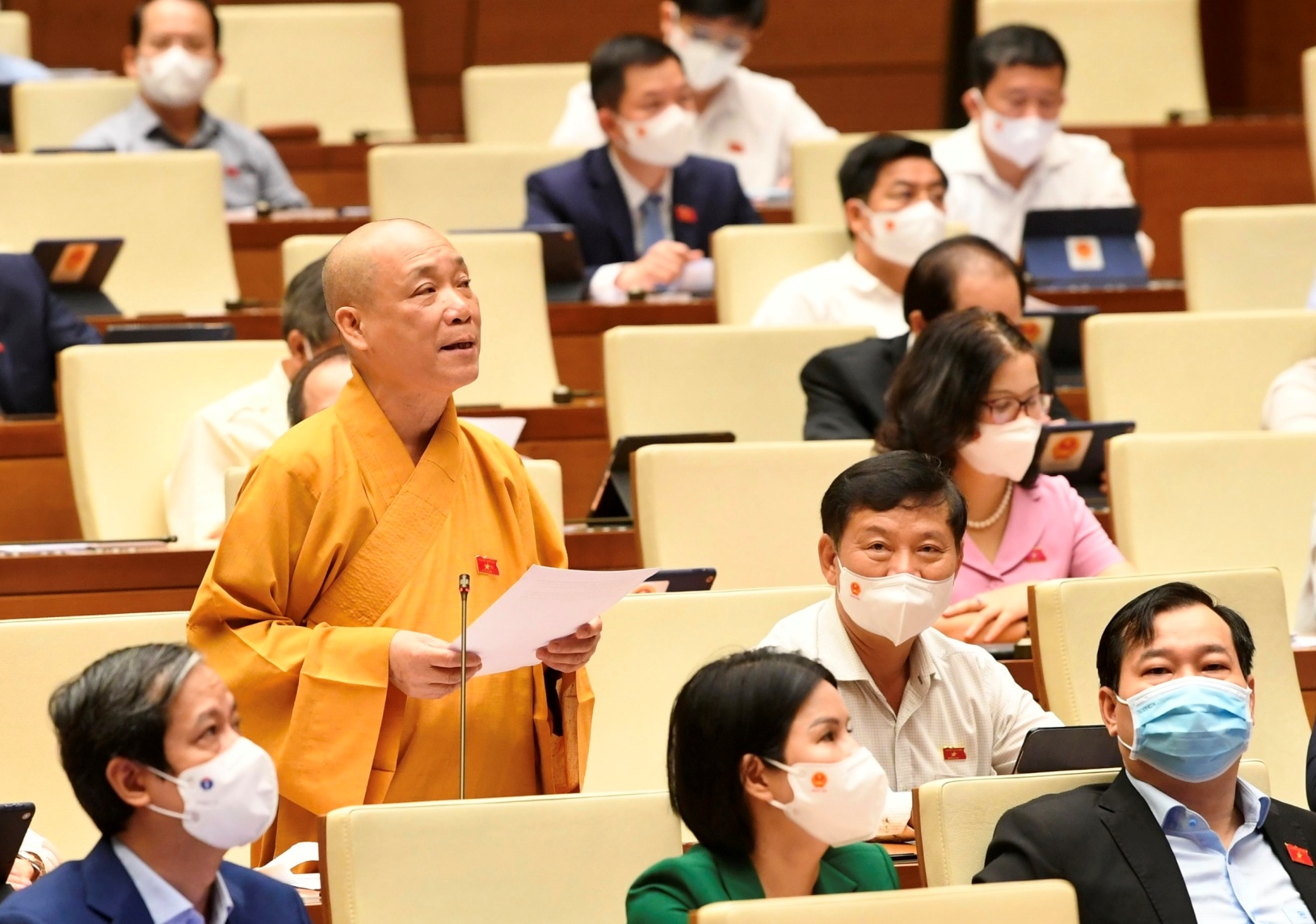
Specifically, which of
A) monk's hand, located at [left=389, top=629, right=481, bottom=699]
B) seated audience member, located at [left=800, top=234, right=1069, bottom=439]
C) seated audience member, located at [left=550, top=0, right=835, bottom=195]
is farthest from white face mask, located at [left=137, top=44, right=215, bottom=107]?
monk's hand, located at [left=389, top=629, right=481, bottom=699]

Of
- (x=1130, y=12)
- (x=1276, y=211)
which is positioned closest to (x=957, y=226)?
(x=1276, y=211)

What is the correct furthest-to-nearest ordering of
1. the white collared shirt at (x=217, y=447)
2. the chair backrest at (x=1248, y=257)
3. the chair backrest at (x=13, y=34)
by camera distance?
the chair backrest at (x=13, y=34), the chair backrest at (x=1248, y=257), the white collared shirt at (x=217, y=447)

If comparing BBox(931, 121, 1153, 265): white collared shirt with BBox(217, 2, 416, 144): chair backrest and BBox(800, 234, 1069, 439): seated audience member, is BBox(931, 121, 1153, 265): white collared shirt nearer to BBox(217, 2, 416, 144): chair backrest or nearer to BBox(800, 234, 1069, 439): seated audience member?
BBox(800, 234, 1069, 439): seated audience member

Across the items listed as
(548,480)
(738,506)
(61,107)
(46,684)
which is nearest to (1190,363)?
(738,506)

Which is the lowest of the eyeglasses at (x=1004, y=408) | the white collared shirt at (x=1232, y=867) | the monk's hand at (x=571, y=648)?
the white collared shirt at (x=1232, y=867)

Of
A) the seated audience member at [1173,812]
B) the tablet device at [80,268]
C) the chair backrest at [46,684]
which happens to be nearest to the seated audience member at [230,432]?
the tablet device at [80,268]

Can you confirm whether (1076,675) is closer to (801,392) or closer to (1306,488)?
(1306,488)

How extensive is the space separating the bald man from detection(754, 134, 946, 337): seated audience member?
1911mm

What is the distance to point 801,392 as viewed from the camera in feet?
12.6

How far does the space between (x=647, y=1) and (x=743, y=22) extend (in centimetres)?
110

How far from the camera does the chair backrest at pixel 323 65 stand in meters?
5.86

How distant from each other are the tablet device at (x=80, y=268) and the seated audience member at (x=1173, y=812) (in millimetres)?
2561

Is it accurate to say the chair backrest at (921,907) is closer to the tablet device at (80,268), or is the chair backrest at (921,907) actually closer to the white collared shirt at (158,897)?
the white collared shirt at (158,897)

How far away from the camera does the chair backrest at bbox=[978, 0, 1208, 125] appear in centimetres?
590
